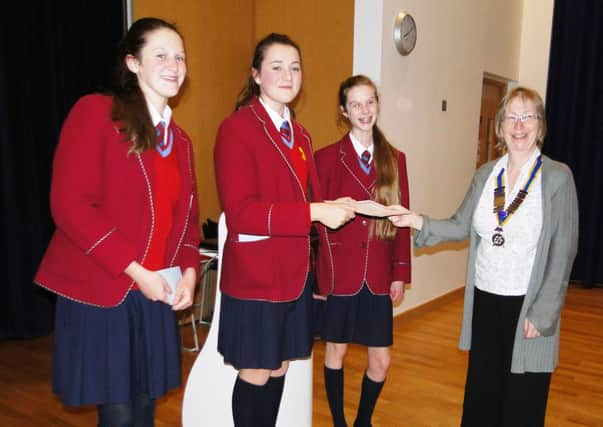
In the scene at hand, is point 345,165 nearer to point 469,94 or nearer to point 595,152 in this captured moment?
point 469,94

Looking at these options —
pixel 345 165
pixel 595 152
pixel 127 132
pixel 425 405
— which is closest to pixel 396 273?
pixel 345 165

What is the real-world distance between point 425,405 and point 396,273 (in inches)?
39.5

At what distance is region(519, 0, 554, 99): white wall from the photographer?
19.9 feet

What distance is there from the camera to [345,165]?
223cm

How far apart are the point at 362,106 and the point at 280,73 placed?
603mm

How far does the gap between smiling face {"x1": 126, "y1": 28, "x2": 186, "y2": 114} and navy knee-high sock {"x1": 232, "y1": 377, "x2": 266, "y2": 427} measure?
3.10 ft

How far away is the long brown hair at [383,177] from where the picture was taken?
7.24 feet

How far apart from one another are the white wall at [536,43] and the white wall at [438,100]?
727mm

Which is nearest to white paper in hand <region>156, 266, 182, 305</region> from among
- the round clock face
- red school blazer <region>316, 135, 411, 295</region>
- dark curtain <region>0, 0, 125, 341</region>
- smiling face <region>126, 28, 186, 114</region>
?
smiling face <region>126, 28, 186, 114</region>

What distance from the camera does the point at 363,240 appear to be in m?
2.21

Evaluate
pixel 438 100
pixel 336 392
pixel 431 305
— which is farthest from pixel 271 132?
pixel 431 305

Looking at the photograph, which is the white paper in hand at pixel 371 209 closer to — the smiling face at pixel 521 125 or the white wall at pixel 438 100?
the smiling face at pixel 521 125

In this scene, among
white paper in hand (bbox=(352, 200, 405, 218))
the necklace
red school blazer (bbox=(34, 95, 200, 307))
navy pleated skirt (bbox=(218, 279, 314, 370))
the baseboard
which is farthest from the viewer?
the baseboard

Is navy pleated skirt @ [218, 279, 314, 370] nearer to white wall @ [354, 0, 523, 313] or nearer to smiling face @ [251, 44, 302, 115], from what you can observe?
Result: smiling face @ [251, 44, 302, 115]
